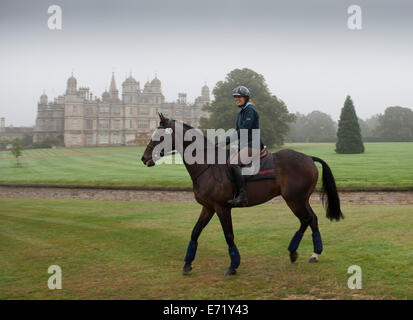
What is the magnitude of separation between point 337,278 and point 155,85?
8722cm

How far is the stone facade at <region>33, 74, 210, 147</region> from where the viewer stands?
82.8m

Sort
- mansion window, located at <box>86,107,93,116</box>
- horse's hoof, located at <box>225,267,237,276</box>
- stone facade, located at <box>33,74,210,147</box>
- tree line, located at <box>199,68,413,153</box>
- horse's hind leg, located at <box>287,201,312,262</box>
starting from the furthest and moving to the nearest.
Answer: mansion window, located at <box>86,107,93,116</box> → stone facade, located at <box>33,74,210,147</box> → tree line, located at <box>199,68,413,153</box> → horse's hind leg, located at <box>287,201,312,262</box> → horse's hoof, located at <box>225,267,237,276</box>

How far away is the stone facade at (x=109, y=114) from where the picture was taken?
272 feet

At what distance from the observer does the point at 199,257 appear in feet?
22.9

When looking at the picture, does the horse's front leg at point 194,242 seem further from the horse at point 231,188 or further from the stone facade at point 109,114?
the stone facade at point 109,114

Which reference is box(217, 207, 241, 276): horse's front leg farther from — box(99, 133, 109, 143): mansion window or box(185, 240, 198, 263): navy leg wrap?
box(99, 133, 109, 143): mansion window

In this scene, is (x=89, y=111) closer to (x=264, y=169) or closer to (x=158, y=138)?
(x=158, y=138)

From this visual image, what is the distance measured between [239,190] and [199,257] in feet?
5.80

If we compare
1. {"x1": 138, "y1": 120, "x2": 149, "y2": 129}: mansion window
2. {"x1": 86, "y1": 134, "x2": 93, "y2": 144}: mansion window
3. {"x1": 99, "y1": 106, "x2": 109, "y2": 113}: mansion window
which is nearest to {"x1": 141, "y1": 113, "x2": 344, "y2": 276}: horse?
{"x1": 138, "y1": 120, "x2": 149, "y2": 129}: mansion window

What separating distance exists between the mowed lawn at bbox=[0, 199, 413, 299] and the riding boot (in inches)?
45.2

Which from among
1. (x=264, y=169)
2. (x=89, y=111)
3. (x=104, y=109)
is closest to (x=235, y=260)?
(x=264, y=169)

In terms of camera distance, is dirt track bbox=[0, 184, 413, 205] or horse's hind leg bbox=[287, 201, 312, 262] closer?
horse's hind leg bbox=[287, 201, 312, 262]

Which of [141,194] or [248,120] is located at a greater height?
[248,120]
